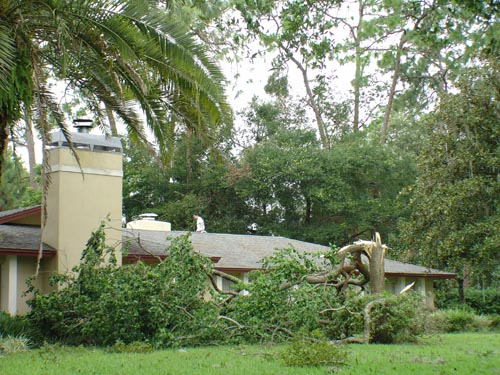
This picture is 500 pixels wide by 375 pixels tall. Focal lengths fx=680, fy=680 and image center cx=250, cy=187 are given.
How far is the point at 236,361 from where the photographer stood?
11047mm

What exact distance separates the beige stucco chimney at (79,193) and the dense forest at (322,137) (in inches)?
57.0

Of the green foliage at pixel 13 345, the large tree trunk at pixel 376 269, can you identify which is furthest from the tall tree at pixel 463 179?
the green foliage at pixel 13 345

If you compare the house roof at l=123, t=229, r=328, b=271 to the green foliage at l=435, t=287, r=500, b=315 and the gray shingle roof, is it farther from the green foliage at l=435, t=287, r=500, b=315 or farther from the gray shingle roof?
the green foliage at l=435, t=287, r=500, b=315

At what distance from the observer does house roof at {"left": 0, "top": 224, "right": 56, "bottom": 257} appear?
51.7ft

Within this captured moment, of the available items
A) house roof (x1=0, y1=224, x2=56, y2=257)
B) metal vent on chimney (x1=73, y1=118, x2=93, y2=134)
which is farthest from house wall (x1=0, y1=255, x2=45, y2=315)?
metal vent on chimney (x1=73, y1=118, x2=93, y2=134)

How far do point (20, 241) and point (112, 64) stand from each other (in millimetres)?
6144

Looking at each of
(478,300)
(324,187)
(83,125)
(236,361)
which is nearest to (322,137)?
(324,187)

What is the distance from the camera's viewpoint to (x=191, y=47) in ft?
41.6

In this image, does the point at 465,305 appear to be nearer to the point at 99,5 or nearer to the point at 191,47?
the point at 191,47

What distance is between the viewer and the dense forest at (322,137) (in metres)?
10.8

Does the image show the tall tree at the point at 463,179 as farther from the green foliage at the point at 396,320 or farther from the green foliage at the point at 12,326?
the green foliage at the point at 12,326

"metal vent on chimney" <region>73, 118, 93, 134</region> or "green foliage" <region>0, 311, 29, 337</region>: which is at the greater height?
"metal vent on chimney" <region>73, 118, 93, 134</region>

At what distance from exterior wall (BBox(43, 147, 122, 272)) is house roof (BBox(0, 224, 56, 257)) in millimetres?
371

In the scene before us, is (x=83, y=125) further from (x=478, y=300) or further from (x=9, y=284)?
(x=478, y=300)
